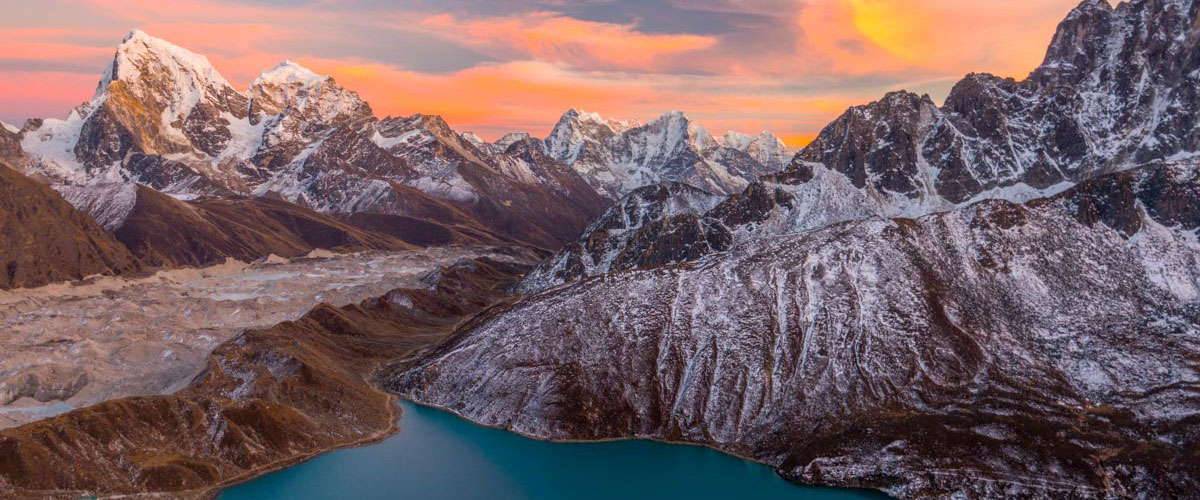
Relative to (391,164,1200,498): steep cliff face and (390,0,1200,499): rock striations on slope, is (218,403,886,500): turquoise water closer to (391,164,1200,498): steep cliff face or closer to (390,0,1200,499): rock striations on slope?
(391,164,1200,498): steep cliff face

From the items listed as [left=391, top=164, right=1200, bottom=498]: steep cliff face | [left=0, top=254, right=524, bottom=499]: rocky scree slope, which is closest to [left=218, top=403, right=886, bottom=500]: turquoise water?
[left=391, top=164, right=1200, bottom=498]: steep cliff face

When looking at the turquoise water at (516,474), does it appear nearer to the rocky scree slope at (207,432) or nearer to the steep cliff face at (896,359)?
the steep cliff face at (896,359)

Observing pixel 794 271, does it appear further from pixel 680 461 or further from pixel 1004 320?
pixel 680 461

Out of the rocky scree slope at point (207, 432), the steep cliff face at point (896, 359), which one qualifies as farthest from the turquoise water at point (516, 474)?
the rocky scree slope at point (207, 432)

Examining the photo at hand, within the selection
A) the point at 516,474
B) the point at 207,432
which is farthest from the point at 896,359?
the point at 207,432

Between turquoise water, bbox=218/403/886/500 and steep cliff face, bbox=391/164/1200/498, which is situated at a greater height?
steep cliff face, bbox=391/164/1200/498

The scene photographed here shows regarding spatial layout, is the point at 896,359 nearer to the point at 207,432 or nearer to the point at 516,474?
the point at 516,474
